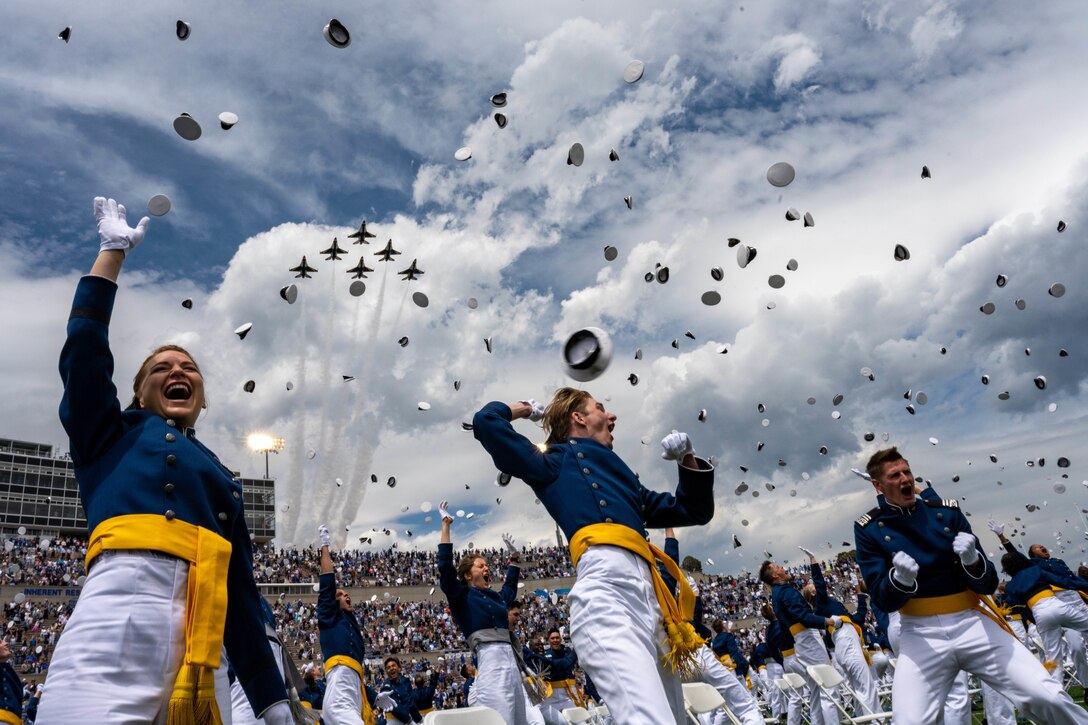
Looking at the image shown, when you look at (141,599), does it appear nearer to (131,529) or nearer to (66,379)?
(131,529)

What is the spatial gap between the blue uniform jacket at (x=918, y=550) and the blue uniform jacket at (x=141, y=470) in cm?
439

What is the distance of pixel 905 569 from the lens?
17.1 feet

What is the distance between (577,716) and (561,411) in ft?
25.7

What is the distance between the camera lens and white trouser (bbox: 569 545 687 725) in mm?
3604

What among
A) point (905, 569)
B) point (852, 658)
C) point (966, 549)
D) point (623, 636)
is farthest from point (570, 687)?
point (623, 636)

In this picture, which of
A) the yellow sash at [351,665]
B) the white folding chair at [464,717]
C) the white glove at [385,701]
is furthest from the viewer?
the white glove at [385,701]

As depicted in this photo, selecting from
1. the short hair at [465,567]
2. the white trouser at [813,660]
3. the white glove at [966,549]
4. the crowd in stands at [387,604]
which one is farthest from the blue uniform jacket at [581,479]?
the crowd in stands at [387,604]

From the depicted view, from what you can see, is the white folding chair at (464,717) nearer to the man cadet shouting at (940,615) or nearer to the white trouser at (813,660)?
the man cadet shouting at (940,615)

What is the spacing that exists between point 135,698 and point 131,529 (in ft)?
1.93

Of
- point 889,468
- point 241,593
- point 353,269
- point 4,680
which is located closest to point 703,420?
point 889,468

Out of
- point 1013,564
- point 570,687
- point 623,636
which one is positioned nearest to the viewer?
point 623,636

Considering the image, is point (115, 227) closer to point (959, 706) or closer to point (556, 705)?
point (959, 706)

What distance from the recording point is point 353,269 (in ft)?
164

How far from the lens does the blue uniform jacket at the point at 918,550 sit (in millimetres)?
5391
